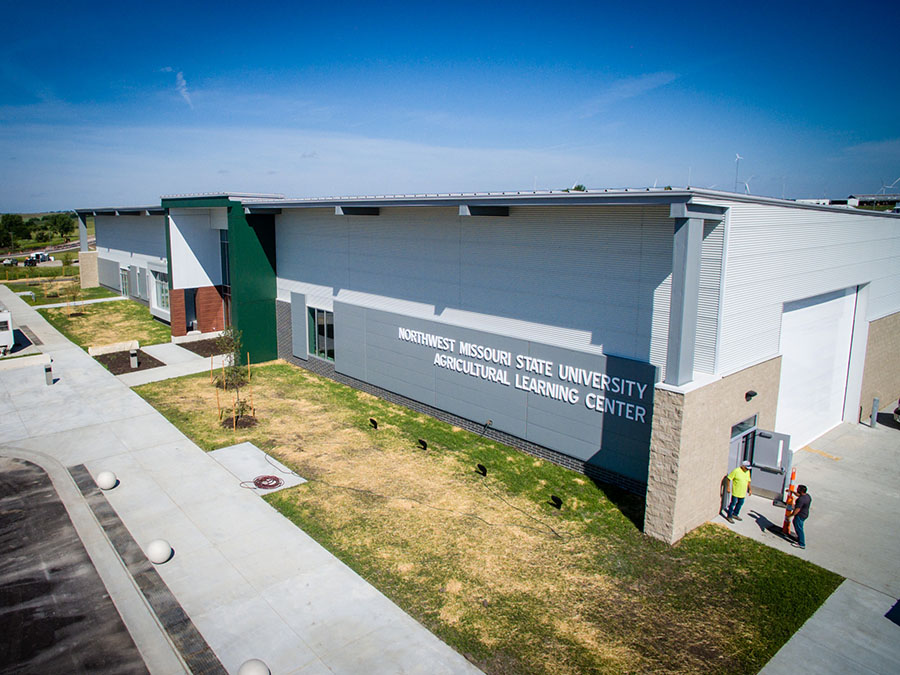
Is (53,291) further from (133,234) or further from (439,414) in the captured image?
(439,414)

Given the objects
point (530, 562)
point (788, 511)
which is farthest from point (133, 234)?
point (788, 511)

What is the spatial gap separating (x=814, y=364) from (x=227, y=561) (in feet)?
52.5

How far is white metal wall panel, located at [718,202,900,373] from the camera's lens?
40.5 feet

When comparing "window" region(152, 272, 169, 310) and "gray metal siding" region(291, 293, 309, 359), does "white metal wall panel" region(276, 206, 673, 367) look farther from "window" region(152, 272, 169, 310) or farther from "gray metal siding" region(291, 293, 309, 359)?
"window" region(152, 272, 169, 310)

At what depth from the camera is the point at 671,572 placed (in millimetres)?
10898

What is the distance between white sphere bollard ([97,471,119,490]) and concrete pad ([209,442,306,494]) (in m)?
2.49

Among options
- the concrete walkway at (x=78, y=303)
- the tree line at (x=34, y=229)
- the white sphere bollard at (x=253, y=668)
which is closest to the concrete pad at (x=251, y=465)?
the white sphere bollard at (x=253, y=668)

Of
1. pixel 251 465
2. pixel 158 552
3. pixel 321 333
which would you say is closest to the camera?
pixel 158 552

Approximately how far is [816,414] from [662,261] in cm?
895

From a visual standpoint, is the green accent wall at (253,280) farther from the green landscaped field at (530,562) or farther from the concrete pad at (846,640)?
the concrete pad at (846,640)

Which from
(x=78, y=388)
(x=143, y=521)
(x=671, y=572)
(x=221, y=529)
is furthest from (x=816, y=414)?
(x=78, y=388)

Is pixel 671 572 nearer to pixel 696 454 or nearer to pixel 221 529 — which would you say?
Answer: pixel 696 454

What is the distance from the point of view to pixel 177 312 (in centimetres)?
2867

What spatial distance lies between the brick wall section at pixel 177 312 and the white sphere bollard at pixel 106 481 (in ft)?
52.4
